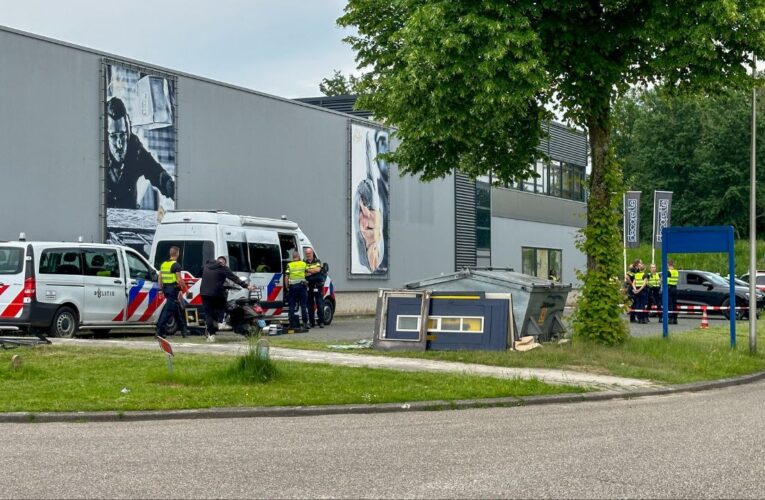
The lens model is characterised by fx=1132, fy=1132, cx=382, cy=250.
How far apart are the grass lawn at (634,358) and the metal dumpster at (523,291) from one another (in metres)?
0.76

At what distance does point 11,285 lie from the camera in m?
19.2

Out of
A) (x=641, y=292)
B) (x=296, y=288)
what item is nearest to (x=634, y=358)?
(x=296, y=288)

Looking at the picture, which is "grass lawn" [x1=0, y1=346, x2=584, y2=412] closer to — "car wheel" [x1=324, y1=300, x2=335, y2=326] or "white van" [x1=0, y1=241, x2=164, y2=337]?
"white van" [x1=0, y1=241, x2=164, y2=337]

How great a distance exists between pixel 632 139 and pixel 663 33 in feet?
215

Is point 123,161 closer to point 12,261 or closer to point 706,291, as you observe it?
point 12,261

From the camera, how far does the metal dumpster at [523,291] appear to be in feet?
62.6

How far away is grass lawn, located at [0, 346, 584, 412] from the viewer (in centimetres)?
1189

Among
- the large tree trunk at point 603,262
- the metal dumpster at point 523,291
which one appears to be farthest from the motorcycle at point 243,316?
the large tree trunk at point 603,262

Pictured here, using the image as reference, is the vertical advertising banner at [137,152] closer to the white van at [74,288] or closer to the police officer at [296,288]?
the white van at [74,288]

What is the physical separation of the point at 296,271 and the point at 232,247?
1.42 meters

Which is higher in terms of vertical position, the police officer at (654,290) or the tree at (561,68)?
the tree at (561,68)

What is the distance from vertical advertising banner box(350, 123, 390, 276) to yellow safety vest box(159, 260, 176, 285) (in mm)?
14643

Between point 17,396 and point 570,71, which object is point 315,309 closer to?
point 570,71

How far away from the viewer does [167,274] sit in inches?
820
